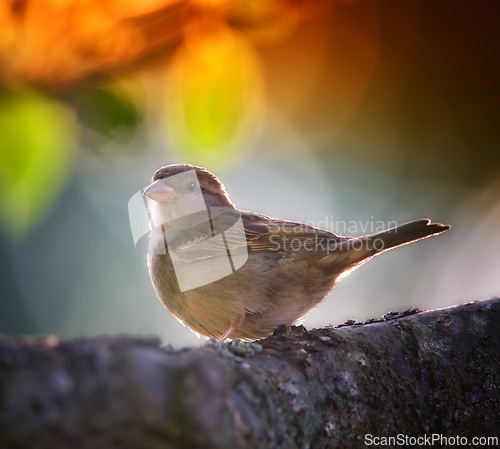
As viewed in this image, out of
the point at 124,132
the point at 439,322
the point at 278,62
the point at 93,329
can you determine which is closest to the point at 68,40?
the point at 124,132

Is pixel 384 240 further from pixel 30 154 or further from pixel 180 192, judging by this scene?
pixel 30 154

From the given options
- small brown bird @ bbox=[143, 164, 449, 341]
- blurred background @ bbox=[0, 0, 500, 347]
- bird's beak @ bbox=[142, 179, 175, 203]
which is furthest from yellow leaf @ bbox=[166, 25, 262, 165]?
bird's beak @ bbox=[142, 179, 175, 203]

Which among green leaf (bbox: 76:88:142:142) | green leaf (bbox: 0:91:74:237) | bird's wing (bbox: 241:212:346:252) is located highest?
green leaf (bbox: 76:88:142:142)

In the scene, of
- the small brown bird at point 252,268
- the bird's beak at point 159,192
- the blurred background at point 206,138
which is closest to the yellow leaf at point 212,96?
the blurred background at point 206,138

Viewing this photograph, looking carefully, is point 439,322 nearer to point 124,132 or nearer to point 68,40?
point 124,132

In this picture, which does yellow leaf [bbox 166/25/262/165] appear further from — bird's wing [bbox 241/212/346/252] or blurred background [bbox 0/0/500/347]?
bird's wing [bbox 241/212/346/252]

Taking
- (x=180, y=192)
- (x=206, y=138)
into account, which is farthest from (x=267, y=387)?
(x=180, y=192)

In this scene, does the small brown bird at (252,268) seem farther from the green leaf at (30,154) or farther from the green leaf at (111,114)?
the green leaf at (30,154)
